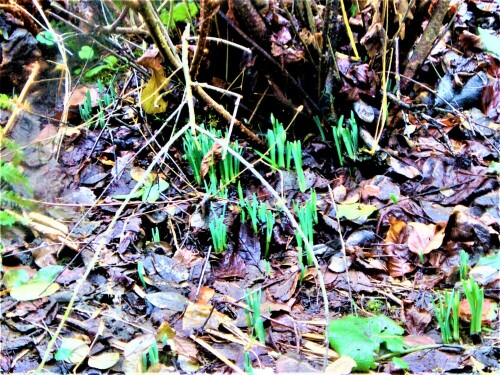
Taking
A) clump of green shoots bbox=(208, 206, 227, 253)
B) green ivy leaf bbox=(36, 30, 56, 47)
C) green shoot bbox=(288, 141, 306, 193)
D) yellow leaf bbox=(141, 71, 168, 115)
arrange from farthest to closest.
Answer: green ivy leaf bbox=(36, 30, 56, 47)
yellow leaf bbox=(141, 71, 168, 115)
green shoot bbox=(288, 141, 306, 193)
clump of green shoots bbox=(208, 206, 227, 253)

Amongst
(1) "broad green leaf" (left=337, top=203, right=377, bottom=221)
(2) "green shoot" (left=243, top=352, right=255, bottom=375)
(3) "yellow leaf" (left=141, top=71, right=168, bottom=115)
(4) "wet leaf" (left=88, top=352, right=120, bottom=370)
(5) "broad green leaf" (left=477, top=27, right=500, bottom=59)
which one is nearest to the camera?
(2) "green shoot" (left=243, top=352, right=255, bottom=375)

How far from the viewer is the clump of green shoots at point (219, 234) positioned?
6.81 feet

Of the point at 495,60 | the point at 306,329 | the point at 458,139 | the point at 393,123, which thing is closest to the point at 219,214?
the point at 306,329

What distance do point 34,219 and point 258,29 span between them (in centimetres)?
139

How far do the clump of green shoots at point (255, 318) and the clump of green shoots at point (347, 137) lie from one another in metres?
1.05

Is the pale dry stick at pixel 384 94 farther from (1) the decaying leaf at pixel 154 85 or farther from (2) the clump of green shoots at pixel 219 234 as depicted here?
(1) the decaying leaf at pixel 154 85

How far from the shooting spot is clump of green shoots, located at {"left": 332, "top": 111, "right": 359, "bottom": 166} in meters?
2.48

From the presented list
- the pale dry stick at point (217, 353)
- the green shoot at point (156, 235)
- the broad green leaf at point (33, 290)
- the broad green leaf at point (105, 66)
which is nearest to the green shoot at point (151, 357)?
the pale dry stick at point (217, 353)

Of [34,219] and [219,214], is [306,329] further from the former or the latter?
[34,219]

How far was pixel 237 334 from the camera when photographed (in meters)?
1.75

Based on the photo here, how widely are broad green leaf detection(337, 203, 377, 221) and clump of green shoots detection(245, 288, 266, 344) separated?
0.67m

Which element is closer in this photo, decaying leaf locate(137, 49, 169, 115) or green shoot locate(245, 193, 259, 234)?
green shoot locate(245, 193, 259, 234)

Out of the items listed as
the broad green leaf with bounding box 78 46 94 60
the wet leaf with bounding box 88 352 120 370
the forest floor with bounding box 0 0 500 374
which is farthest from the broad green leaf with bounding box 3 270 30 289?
the broad green leaf with bounding box 78 46 94 60

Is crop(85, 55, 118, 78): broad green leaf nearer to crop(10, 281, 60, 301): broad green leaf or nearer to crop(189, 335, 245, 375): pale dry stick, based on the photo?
crop(10, 281, 60, 301): broad green leaf
